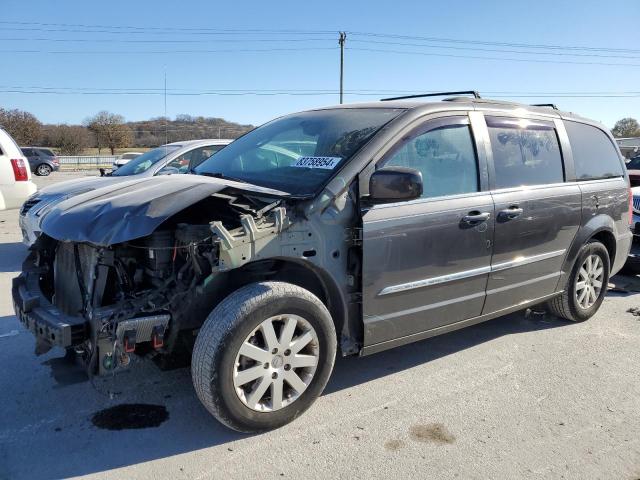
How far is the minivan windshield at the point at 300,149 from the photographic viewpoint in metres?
3.38

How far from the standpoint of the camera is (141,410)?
331 cm

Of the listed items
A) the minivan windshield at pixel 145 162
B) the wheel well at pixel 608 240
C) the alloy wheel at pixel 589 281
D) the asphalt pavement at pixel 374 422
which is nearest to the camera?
the asphalt pavement at pixel 374 422

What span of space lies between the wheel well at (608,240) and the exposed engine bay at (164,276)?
3295mm

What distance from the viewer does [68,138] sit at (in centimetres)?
5806

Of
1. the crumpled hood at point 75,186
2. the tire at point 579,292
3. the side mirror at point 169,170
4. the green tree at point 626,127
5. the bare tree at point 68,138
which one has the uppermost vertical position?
the green tree at point 626,127

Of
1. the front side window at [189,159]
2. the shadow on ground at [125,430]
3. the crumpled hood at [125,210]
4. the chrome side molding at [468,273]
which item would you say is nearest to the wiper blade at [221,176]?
the crumpled hood at [125,210]

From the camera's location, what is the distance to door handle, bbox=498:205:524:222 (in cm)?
387

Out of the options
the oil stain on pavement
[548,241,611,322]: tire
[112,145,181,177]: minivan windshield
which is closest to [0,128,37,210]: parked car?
[112,145,181,177]: minivan windshield

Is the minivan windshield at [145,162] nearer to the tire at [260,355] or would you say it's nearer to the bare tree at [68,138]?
the tire at [260,355]

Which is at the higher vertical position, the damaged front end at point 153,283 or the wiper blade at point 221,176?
the wiper blade at point 221,176

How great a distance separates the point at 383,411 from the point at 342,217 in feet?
4.06

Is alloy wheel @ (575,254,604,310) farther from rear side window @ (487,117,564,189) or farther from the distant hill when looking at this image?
the distant hill

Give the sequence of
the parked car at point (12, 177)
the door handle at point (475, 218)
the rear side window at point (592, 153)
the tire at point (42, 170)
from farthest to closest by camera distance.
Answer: the tire at point (42, 170)
the parked car at point (12, 177)
the rear side window at point (592, 153)
the door handle at point (475, 218)

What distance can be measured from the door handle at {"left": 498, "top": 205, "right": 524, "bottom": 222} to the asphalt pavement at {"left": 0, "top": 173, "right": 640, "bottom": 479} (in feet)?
3.71
